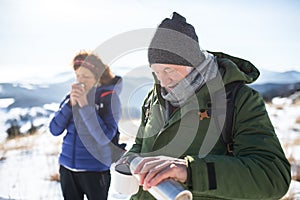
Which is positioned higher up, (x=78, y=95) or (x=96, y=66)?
(x=96, y=66)

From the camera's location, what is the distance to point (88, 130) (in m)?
2.81

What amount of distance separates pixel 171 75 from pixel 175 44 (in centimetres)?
16

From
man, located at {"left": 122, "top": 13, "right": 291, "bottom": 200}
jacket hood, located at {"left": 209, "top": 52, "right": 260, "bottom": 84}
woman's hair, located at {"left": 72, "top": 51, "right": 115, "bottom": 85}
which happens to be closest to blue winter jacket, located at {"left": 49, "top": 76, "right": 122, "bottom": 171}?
woman's hair, located at {"left": 72, "top": 51, "right": 115, "bottom": 85}

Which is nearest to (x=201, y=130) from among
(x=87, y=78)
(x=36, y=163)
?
(x=87, y=78)

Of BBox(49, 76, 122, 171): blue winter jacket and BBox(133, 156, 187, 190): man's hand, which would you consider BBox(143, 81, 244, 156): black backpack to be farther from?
BBox(49, 76, 122, 171): blue winter jacket

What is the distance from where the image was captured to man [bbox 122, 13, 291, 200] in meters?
0.86

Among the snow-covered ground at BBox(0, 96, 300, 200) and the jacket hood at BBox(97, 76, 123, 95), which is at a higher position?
the jacket hood at BBox(97, 76, 123, 95)

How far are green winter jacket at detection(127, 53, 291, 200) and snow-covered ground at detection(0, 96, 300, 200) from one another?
1392 millimetres

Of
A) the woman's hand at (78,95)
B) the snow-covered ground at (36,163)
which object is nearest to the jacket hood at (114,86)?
the woman's hand at (78,95)

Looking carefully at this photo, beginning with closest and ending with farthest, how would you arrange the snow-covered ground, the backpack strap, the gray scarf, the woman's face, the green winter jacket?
1. the green winter jacket
2. the backpack strap
3. the gray scarf
4. the woman's face
5. the snow-covered ground

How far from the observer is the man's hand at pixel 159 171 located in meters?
0.77

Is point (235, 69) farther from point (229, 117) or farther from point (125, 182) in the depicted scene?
point (125, 182)

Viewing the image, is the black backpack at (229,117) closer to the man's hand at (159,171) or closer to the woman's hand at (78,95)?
the man's hand at (159,171)

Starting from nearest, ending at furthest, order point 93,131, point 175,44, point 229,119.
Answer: point 229,119 → point 175,44 → point 93,131
